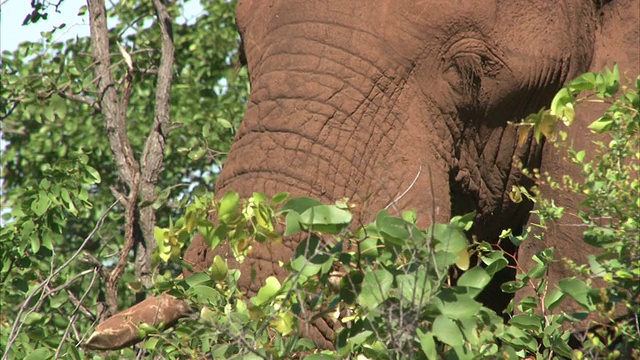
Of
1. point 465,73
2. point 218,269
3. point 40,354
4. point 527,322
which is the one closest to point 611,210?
point 527,322

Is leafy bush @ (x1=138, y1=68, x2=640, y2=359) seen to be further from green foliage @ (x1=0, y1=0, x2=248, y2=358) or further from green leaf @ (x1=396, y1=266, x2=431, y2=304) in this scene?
green foliage @ (x1=0, y1=0, x2=248, y2=358)

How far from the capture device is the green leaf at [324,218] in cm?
222

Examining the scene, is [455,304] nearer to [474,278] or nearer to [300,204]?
[474,278]

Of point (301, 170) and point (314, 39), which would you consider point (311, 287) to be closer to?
point (301, 170)

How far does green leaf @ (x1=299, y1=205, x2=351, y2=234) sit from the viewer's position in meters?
2.22

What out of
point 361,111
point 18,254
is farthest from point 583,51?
point 18,254

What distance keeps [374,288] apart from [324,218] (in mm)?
155

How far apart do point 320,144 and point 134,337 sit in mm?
677

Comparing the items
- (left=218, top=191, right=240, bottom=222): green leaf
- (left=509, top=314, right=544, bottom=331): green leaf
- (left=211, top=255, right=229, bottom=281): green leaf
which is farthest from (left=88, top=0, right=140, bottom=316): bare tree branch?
(left=509, top=314, right=544, bottom=331): green leaf

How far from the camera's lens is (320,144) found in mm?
3070

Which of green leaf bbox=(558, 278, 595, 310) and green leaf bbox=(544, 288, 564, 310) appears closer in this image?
green leaf bbox=(558, 278, 595, 310)

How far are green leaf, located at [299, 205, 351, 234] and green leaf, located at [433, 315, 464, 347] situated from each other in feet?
0.79

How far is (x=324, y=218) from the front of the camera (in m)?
2.23

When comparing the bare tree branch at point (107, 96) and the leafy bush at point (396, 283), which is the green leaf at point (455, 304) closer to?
the leafy bush at point (396, 283)
